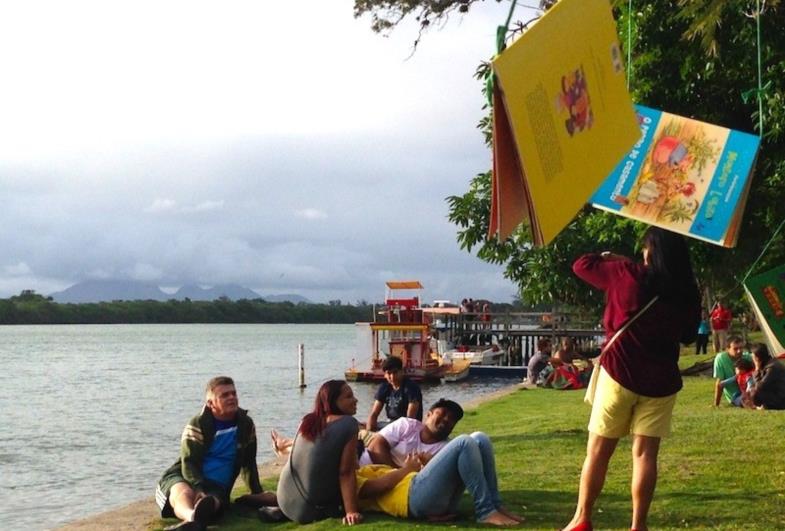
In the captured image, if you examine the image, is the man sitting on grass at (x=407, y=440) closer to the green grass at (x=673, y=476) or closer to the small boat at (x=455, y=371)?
the green grass at (x=673, y=476)

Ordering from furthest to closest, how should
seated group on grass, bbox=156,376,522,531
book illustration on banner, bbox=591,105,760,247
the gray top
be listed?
1. the gray top
2. seated group on grass, bbox=156,376,522,531
3. book illustration on banner, bbox=591,105,760,247

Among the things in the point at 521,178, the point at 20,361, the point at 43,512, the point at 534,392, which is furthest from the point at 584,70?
the point at 20,361

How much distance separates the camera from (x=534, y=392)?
845 inches

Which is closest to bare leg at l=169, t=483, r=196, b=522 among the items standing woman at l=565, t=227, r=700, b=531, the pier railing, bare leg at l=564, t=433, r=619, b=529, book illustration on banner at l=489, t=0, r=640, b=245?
bare leg at l=564, t=433, r=619, b=529

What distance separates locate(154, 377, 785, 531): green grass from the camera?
246 inches

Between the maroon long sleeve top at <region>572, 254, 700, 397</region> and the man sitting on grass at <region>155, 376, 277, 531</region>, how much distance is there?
298cm

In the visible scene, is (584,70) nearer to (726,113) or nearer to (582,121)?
(582,121)

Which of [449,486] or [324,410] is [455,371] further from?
[449,486]

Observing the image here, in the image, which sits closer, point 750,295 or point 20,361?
point 750,295

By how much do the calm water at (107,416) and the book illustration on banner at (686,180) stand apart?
27.3 feet

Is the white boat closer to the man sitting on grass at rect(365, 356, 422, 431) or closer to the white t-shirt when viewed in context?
the man sitting on grass at rect(365, 356, 422, 431)

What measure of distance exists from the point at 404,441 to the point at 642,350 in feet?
8.81

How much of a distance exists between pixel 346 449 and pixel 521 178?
374 cm

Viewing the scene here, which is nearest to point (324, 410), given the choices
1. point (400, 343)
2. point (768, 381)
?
point (768, 381)
